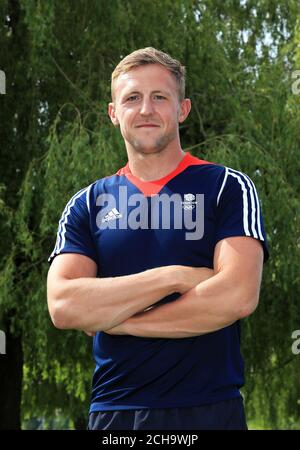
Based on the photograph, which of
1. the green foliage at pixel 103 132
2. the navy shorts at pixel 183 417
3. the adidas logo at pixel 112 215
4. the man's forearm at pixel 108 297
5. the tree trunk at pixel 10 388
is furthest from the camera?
the tree trunk at pixel 10 388

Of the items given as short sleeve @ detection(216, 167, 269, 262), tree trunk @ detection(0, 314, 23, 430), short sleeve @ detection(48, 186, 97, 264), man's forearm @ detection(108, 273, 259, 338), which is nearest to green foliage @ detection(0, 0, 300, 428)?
tree trunk @ detection(0, 314, 23, 430)

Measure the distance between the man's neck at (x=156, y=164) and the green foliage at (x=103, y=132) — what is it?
689cm

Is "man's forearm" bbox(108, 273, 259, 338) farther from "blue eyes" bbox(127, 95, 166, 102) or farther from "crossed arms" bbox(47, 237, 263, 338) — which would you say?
"blue eyes" bbox(127, 95, 166, 102)

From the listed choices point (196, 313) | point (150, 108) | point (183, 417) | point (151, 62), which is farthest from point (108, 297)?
point (151, 62)

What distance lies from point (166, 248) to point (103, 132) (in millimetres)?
7544

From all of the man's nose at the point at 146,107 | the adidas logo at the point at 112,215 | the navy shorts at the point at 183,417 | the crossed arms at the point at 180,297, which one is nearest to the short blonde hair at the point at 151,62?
the man's nose at the point at 146,107

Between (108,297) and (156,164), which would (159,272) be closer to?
(108,297)

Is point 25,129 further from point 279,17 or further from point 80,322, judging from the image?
point 80,322

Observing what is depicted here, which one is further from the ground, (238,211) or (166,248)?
(238,211)

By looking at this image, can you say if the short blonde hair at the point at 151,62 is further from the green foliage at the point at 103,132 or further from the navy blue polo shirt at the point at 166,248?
the green foliage at the point at 103,132

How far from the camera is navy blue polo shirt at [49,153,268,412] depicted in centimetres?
327

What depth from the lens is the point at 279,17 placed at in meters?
14.4

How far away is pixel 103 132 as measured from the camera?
10.8 metres

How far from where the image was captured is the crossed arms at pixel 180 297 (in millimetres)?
3359
